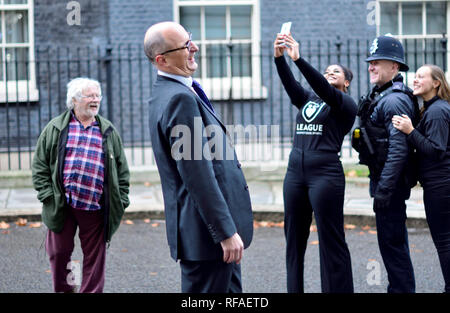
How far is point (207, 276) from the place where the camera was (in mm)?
4090

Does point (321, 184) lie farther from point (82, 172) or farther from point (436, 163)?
point (82, 172)

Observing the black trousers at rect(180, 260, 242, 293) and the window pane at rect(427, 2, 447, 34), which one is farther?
the window pane at rect(427, 2, 447, 34)

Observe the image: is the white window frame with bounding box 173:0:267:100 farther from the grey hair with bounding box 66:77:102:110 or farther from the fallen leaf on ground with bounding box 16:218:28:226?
the grey hair with bounding box 66:77:102:110

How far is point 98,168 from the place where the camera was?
6008 millimetres

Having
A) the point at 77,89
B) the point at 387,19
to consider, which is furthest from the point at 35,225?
the point at 387,19

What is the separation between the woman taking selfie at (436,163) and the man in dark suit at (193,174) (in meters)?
2.04

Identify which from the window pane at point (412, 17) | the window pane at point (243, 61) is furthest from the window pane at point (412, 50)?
the window pane at point (243, 61)

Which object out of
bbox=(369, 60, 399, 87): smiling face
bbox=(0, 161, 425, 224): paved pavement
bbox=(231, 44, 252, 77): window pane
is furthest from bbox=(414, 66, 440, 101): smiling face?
bbox=(231, 44, 252, 77): window pane

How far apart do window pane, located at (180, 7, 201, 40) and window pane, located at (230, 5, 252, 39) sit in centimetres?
58

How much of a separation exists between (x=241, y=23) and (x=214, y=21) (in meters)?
0.46

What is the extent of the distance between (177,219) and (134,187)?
7605mm

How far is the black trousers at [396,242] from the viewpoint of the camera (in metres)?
5.89

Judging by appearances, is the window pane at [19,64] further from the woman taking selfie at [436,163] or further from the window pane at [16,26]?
the woman taking selfie at [436,163]

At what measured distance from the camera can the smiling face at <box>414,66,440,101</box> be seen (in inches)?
237
